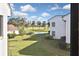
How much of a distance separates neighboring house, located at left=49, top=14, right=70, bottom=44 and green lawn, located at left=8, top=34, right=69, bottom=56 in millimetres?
128

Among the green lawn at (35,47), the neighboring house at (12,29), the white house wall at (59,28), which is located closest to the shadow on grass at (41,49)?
the green lawn at (35,47)

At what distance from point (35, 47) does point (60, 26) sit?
0.51 metres

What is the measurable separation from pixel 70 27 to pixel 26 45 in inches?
29.4

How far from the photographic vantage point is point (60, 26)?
344cm

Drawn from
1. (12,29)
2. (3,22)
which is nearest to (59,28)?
(12,29)

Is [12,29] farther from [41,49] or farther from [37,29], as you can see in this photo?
[41,49]

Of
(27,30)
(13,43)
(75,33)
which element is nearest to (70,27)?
(75,33)

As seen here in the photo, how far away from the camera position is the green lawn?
3.44 metres

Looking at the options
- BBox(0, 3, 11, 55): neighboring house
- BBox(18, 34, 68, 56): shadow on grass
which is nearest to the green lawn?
BBox(18, 34, 68, 56): shadow on grass

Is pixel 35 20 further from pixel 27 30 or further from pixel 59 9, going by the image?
pixel 59 9

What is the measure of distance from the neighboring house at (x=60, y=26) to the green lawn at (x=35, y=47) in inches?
5.0

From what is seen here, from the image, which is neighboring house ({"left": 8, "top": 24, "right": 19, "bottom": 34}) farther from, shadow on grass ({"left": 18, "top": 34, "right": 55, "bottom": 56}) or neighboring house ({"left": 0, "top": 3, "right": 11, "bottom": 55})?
shadow on grass ({"left": 18, "top": 34, "right": 55, "bottom": 56})

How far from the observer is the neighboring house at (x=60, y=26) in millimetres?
3412

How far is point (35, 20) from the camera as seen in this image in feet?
11.3
